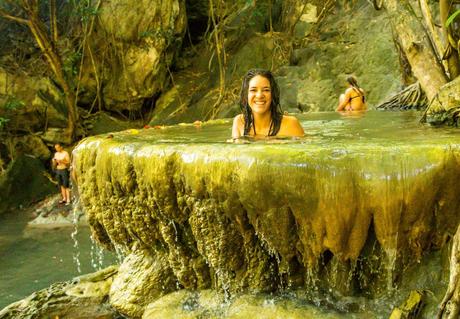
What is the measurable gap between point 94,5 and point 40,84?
271 centimetres

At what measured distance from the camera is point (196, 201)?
329 centimetres

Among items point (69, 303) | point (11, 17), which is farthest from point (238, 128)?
point (11, 17)

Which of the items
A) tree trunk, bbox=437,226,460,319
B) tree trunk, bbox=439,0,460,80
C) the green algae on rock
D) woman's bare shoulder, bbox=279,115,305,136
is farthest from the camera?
tree trunk, bbox=439,0,460,80

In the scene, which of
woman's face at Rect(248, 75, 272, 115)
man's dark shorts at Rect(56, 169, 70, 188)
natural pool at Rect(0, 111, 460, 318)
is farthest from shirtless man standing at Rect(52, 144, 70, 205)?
woman's face at Rect(248, 75, 272, 115)

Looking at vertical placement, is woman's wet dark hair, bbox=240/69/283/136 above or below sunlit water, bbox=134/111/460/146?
above

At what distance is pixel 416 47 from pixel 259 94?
2.91 m

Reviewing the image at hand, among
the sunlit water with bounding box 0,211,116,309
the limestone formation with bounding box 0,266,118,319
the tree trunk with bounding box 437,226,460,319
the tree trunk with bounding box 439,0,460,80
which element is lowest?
the sunlit water with bounding box 0,211,116,309

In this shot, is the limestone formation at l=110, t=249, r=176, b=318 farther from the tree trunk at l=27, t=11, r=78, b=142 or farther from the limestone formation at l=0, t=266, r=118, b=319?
the tree trunk at l=27, t=11, r=78, b=142

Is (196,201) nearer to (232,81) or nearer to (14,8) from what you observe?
(232,81)

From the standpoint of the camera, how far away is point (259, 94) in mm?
4215

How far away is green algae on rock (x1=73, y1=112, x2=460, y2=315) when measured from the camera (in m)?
2.72

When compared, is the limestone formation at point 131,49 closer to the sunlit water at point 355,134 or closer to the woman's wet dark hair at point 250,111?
the sunlit water at point 355,134

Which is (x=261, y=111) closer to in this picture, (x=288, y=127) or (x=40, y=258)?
(x=288, y=127)

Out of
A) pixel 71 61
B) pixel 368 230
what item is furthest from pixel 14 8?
pixel 368 230
